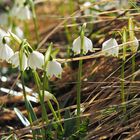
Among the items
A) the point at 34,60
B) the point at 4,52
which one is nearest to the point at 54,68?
the point at 34,60

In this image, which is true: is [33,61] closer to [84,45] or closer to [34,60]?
[34,60]

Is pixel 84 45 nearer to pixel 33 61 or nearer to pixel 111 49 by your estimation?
pixel 111 49

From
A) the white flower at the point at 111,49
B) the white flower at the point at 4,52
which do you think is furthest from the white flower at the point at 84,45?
the white flower at the point at 4,52

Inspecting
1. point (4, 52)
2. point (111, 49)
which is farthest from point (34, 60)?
point (111, 49)

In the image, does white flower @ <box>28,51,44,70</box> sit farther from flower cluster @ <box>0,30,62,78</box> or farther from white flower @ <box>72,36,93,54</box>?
white flower @ <box>72,36,93,54</box>

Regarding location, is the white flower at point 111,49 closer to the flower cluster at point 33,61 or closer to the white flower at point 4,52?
the flower cluster at point 33,61

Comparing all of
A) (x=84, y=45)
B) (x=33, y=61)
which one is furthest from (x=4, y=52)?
(x=84, y=45)

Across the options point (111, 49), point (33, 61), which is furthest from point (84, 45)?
point (33, 61)

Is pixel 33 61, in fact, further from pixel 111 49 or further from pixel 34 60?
pixel 111 49

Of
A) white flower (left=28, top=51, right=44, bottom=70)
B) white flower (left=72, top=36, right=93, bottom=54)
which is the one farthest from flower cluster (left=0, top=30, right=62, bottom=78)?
white flower (left=72, top=36, right=93, bottom=54)

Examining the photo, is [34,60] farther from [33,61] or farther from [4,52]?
[4,52]

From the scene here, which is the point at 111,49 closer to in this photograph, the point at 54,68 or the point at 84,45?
the point at 84,45

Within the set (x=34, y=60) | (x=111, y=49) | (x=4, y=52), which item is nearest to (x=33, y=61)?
(x=34, y=60)
